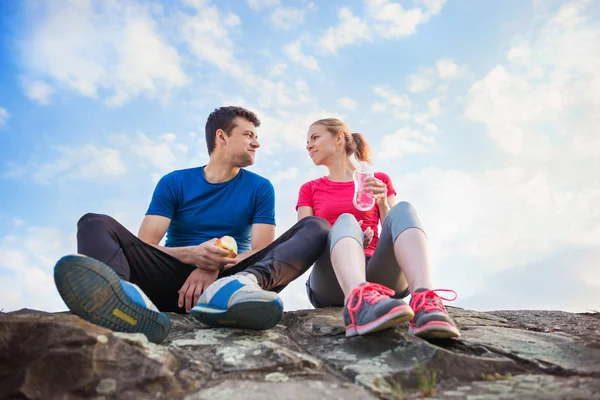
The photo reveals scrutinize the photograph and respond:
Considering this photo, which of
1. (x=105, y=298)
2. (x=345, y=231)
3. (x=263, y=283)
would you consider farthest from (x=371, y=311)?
(x=105, y=298)

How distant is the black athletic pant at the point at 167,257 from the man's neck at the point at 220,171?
1.29m

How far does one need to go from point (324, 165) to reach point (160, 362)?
3.20 meters

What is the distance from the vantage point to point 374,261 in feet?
11.3

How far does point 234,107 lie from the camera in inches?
213

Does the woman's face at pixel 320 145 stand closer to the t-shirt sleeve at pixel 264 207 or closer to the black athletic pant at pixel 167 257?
the t-shirt sleeve at pixel 264 207

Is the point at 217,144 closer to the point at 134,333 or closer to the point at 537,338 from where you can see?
the point at 134,333

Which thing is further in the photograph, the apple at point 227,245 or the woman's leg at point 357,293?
the apple at point 227,245

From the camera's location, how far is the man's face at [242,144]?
4961 mm

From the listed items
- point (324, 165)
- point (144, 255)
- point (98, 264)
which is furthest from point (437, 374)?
point (324, 165)

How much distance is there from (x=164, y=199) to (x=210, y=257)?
1.21 metres

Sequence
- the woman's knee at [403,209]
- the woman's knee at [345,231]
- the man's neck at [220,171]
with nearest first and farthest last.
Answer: the woman's knee at [345,231], the woman's knee at [403,209], the man's neck at [220,171]

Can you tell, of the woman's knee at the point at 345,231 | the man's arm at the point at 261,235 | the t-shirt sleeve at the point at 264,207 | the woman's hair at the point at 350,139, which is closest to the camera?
the woman's knee at the point at 345,231

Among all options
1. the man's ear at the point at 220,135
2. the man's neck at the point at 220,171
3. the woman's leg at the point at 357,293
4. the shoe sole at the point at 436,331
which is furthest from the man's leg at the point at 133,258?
the shoe sole at the point at 436,331

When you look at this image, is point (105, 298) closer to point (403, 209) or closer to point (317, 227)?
point (317, 227)
